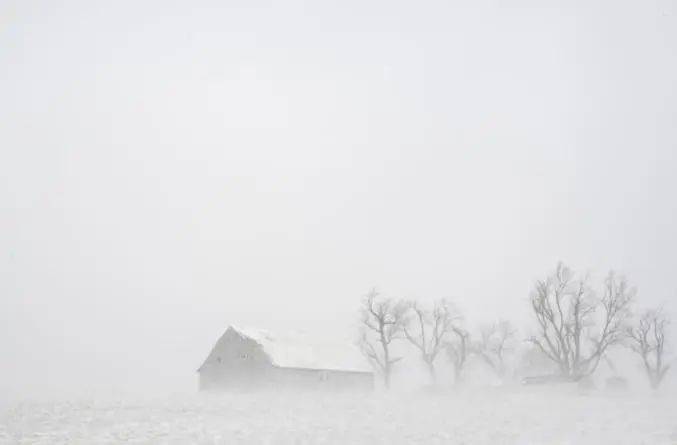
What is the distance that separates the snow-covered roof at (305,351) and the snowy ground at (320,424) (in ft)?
83.9

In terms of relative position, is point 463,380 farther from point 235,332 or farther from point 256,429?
point 256,429

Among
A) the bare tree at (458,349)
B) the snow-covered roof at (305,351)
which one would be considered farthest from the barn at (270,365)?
the bare tree at (458,349)

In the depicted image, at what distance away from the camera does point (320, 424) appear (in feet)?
85.0

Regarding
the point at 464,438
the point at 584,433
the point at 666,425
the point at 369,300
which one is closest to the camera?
the point at 464,438

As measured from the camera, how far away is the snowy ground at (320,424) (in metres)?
21.5

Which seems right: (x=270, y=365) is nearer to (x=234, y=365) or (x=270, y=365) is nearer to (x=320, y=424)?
(x=234, y=365)

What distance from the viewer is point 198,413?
95.5ft

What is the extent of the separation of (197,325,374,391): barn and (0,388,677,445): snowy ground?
24428mm

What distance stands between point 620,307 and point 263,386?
35.9 meters

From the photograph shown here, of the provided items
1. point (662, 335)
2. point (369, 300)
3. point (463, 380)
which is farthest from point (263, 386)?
point (662, 335)

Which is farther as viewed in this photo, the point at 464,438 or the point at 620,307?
the point at 620,307

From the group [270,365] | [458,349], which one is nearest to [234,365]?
[270,365]

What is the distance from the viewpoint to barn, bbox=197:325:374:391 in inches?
2362

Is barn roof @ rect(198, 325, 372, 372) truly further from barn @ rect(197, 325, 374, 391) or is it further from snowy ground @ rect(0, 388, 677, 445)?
snowy ground @ rect(0, 388, 677, 445)
